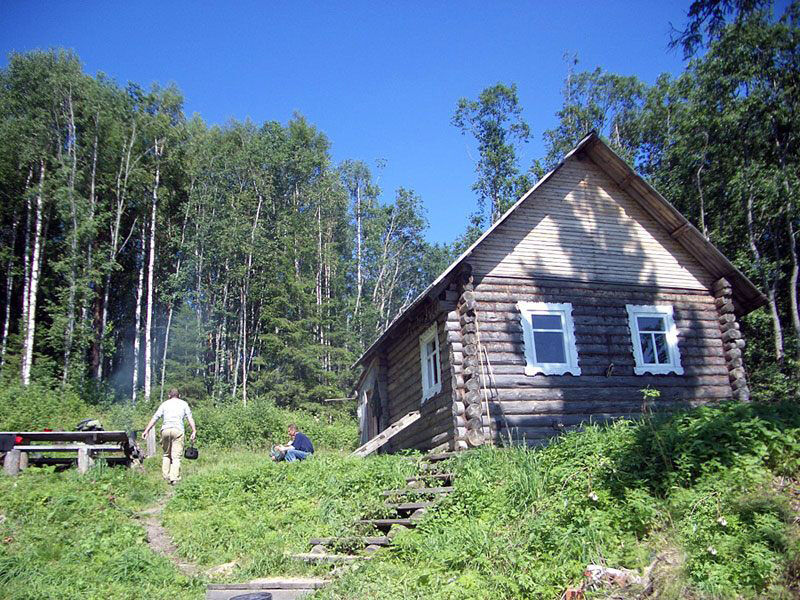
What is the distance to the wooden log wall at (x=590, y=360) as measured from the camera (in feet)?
43.1

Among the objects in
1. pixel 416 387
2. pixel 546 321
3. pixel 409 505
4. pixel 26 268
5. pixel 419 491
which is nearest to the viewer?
pixel 409 505

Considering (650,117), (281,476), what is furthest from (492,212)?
(281,476)

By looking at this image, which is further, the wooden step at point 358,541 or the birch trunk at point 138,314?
the birch trunk at point 138,314

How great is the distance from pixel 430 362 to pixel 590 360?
3.97m

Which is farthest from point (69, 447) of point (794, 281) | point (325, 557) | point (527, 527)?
point (794, 281)

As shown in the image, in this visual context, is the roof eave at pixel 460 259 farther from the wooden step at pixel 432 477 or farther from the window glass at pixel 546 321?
the wooden step at pixel 432 477

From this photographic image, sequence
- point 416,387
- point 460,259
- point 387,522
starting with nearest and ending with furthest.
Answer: point 387,522
point 460,259
point 416,387

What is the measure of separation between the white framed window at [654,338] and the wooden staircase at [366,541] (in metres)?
6.02

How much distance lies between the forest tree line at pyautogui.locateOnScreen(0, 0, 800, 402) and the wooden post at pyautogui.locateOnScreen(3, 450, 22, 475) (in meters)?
16.4

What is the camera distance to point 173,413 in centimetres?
1332

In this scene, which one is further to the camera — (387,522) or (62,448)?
(62,448)

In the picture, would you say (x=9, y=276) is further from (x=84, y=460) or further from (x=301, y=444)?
(x=301, y=444)

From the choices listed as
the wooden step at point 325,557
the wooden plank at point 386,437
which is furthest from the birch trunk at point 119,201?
the wooden step at point 325,557

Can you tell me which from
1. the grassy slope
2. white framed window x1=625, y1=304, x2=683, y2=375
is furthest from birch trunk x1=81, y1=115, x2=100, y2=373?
white framed window x1=625, y1=304, x2=683, y2=375
